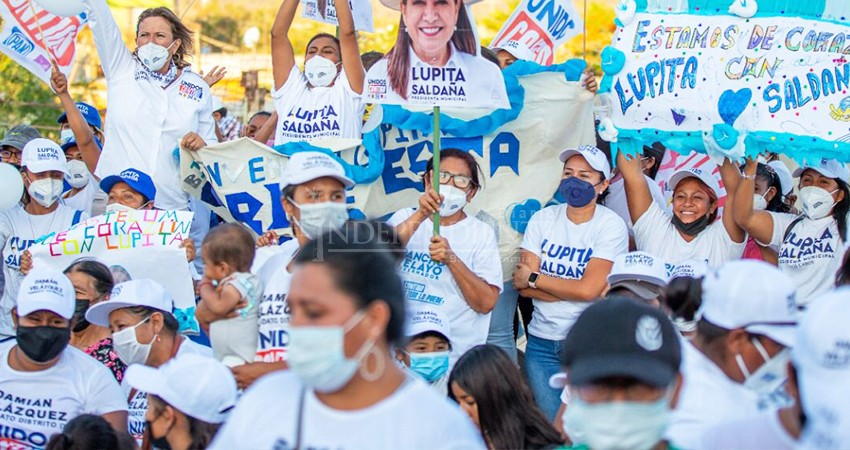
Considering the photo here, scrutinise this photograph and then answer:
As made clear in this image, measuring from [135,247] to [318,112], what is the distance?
1.32m

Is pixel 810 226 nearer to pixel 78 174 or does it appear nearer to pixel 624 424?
pixel 624 424

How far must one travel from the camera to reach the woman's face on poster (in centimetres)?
537

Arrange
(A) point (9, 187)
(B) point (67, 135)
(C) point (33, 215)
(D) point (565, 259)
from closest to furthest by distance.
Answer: (D) point (565, 259) → (A) point (9, 187) → (C) point (33, 215) → (B) point (67, 135)

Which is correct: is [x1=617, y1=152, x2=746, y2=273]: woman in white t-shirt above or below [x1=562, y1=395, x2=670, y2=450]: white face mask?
above

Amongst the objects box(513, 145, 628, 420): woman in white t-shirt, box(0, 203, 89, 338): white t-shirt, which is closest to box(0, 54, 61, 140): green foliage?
box(0, 203, 89, 338): white t-shirt

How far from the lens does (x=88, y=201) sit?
281 inches

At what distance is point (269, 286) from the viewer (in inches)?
184

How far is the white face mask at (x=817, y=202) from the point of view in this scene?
228 inches

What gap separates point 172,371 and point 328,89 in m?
3.00

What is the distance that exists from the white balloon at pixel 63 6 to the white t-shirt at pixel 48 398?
254 cm

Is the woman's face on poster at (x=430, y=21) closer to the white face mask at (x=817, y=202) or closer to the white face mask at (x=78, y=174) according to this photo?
the white face mask at (x=817, y=202)

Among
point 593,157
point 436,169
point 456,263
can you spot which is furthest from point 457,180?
point 593,157

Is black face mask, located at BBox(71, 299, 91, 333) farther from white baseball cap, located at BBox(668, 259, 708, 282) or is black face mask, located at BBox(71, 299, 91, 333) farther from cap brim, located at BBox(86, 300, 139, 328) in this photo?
white baseball cap, located at BBox(668, 259, 708, 282)

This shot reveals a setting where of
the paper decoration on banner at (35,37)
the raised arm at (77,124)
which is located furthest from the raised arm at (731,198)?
the paper decoration on banner at (35,37)
